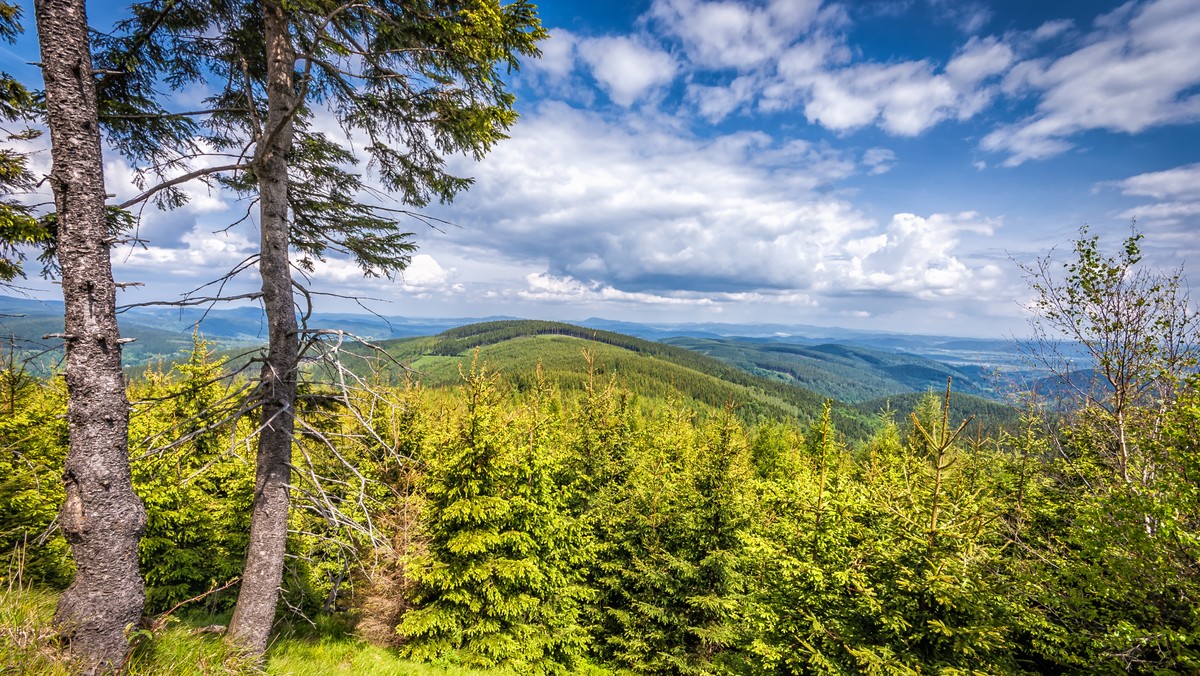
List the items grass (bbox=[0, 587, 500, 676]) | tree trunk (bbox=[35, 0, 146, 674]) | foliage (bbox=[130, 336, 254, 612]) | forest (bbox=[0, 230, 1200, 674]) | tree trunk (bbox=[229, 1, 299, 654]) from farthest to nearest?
foliage (bbox=[130, 336, 254, 612]) → forest (bbox=[0, 230, 1200, 674]) → tree trunk (bbox=[229, 1, 299, 654]) → tree trunk (bbox=[35, 0, 146, 674]) → grass (bbox=[0, 587, 500, 676])

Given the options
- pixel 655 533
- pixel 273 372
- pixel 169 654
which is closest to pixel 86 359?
pixel 273 372

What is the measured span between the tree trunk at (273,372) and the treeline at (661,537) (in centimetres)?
42

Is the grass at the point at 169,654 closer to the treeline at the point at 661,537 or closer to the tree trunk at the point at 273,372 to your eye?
the tree trunk at the point at 273,372

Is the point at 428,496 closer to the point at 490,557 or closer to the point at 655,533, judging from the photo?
the point at 490,557

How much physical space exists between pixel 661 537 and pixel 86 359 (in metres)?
14.8

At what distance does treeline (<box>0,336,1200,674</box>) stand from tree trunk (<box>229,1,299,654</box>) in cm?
42

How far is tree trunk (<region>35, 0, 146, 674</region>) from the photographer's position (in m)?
3.88

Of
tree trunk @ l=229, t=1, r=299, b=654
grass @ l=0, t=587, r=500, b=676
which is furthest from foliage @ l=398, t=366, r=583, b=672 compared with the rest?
tree trunk @ l=229, t=1, r=299, b=654

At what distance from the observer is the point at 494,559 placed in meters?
12.1

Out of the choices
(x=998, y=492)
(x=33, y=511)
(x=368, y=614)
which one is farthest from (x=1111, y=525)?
(x=33, y=511)

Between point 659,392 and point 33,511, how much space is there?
125 m

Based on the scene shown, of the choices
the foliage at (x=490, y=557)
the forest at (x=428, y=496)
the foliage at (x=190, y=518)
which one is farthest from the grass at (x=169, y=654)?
the foliage at (x=190, y=518)

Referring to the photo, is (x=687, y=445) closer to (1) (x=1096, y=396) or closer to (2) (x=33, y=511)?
(1) (x=1096, y=396)

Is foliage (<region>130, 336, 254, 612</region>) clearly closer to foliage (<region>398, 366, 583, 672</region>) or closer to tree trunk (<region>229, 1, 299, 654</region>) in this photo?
foliage (<region>398, 366, 583, 672</region>)
